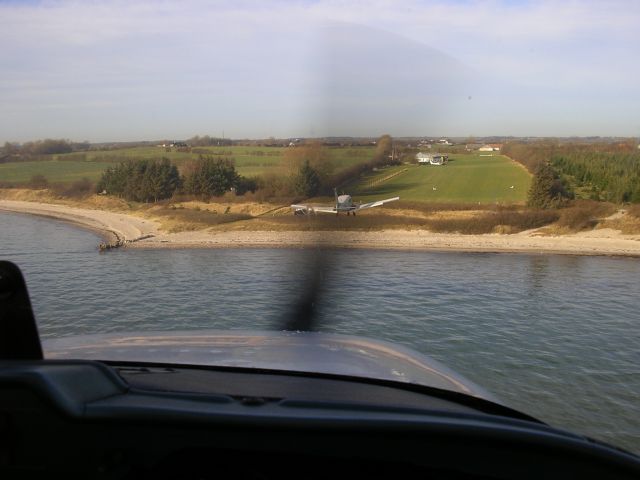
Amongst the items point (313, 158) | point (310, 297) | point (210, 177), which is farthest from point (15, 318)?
point (210, 177)

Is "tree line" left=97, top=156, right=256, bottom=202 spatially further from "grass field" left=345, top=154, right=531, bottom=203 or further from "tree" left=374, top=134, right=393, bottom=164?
"tree" left=374, top=134, right=393, bottom=164

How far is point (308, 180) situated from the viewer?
6367 mm

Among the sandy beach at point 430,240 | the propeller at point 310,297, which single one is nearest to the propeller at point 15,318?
the propeller at point 310,297

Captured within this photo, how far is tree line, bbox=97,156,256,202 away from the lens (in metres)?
37.1

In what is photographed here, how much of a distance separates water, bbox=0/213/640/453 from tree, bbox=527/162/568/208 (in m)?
7.60

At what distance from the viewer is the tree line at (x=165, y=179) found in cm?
3712

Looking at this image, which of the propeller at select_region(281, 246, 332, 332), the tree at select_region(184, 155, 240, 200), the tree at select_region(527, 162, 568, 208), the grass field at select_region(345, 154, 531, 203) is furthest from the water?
the tree at select_region(184, 155, 240, 200)

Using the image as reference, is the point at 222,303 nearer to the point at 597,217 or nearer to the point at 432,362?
the point at 432,362

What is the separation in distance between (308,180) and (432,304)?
39.6ft

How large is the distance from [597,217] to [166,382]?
35.1 m

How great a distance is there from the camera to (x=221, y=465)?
1.02 m

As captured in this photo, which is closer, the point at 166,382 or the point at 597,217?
the point at 166,382

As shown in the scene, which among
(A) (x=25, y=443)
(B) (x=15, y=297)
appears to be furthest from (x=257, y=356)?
(A) (x=25, y=443)

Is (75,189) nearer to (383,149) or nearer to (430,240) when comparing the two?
(430,240)
